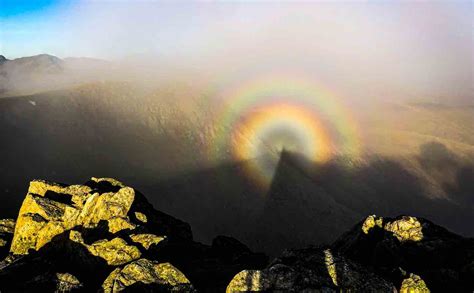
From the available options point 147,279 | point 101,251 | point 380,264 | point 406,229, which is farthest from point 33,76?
point 380,264

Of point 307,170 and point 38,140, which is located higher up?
point 307,170

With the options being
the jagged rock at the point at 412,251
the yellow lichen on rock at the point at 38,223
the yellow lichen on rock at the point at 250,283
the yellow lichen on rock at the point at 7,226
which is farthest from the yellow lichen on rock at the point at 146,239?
the jagged rock at the point at 412,251

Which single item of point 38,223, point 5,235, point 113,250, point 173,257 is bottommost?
point 113,250

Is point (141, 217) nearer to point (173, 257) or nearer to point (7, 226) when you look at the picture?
point (173, 257)

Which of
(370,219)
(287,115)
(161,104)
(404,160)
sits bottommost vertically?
(370,219)

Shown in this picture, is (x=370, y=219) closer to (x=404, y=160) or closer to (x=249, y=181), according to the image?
(x=249, y=181)

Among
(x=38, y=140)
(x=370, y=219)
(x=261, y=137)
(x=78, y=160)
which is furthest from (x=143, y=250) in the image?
(x=261, y=137)
